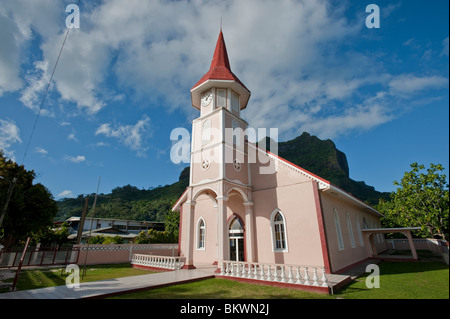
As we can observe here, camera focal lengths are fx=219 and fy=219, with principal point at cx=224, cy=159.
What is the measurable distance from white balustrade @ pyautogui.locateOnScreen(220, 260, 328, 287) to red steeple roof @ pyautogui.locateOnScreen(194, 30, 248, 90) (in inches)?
438

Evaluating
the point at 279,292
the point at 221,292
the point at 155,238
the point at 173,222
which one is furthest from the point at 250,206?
the point at 173,222

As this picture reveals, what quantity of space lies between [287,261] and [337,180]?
208ft

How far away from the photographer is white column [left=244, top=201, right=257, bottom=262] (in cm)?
1226

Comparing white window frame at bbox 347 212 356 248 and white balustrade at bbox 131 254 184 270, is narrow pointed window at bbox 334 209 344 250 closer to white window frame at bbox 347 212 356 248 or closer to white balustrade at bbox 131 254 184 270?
white window frame at bbox 347 212 356 248

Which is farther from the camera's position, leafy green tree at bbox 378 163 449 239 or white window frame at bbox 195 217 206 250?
white window frame at bbox 195 217 206 250

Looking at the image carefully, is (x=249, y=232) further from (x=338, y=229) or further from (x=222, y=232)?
(x=338, y=229)

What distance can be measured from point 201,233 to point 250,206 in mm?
5021

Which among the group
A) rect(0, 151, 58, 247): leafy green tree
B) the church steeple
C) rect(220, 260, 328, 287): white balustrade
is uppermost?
the church steeple

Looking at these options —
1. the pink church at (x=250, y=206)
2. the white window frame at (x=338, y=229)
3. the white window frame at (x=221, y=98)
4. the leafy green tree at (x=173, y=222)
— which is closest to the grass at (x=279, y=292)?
the pink church at (x=250, y=206)

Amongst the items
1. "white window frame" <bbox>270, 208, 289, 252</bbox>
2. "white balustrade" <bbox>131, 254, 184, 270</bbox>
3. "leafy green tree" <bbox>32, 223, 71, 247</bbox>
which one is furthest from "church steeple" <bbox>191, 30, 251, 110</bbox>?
"leafy green tree" <bbox>32, 223, 71, 247</bbox>

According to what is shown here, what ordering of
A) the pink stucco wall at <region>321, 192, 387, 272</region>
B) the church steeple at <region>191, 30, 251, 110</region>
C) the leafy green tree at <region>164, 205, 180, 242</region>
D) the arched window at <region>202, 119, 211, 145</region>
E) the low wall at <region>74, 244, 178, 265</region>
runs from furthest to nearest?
the leafy green tree at <region>164, 205, 180, 242</region>, the low wall at <region>74, 244, 178, 265</region>, the church steeple at <region>191, 30, 251, 110</region>, the arched window at <region>202, 119, 211, 145</region>, the pink stucco wall at <region>321, 192, 387, 272</region>

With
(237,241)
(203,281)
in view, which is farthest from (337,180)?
(203,281)

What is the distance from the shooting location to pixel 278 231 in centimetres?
1220
